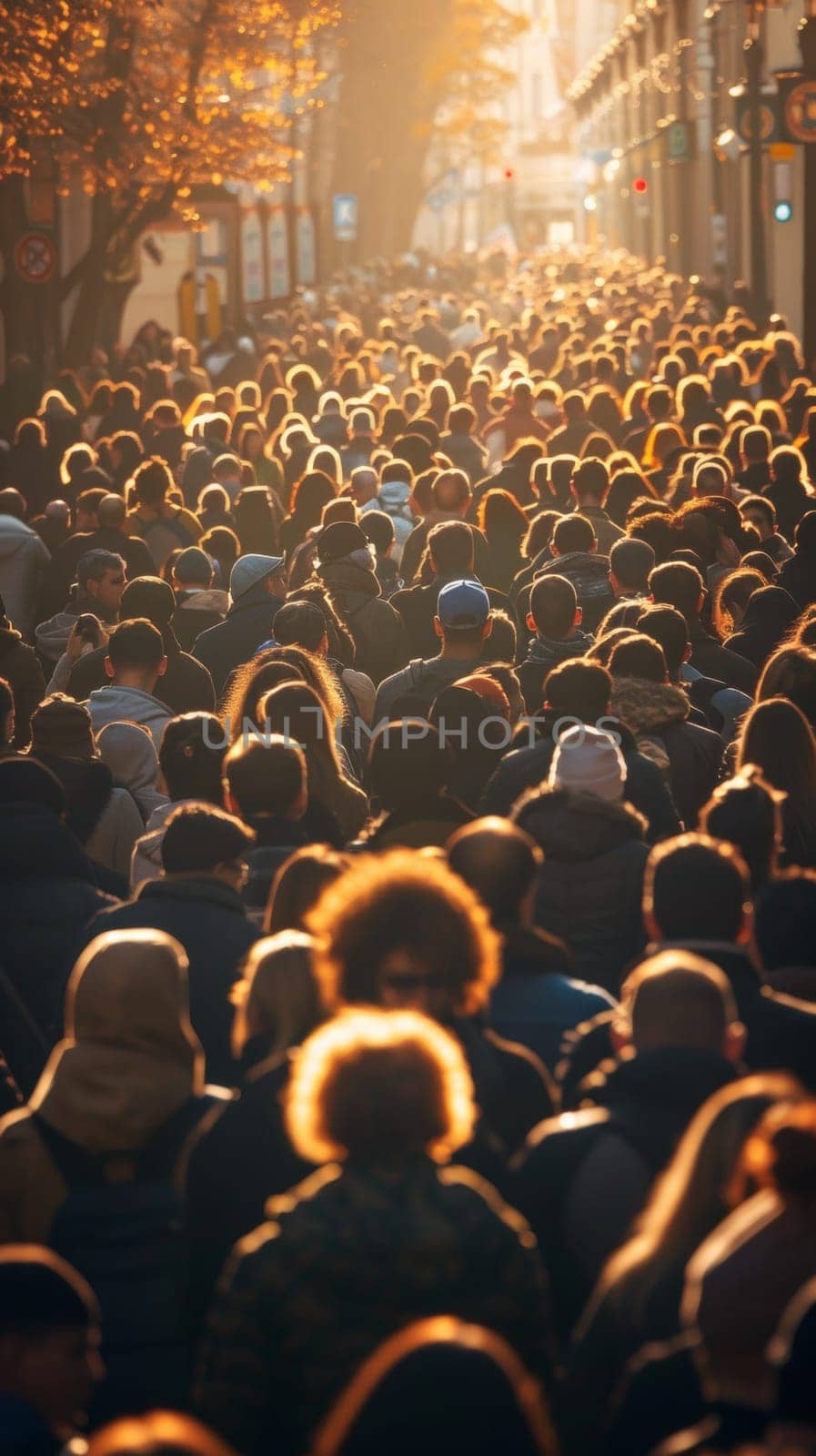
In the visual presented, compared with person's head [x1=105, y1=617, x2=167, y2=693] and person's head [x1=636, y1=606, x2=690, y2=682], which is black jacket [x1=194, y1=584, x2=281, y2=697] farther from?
person's head [x1=636, y1=606, x2=690, y2=682]

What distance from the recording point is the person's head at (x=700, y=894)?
16.1ft

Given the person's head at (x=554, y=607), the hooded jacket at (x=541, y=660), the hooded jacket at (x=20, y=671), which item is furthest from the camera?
the hooded jacket at (x=20, y=671)

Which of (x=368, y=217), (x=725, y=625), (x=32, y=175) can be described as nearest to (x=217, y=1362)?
(x=725, y=625)

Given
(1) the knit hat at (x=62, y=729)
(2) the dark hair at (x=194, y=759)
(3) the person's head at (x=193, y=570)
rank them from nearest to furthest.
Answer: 1. (2) the dark hair at (x=194, y=759)
2. (1) the knit hat at (x=62, y=729)
3. (3) the person's head at (x=193, y=570)

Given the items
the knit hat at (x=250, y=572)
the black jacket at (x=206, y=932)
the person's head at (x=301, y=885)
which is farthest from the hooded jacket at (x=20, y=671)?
the person's head at (x=301, y=885)

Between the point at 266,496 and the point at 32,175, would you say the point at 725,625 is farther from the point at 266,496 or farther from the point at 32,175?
the point at 32,175

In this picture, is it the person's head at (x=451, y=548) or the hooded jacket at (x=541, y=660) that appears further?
the person's head at (x=451, y=548)

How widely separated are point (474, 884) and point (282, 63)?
25791 mm

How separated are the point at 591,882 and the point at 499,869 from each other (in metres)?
1.08

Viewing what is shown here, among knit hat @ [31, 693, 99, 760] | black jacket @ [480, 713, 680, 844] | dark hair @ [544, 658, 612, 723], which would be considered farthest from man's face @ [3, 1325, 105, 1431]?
knit hat @ [31, 693, 99, 760]

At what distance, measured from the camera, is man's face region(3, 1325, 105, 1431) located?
3.36 metres

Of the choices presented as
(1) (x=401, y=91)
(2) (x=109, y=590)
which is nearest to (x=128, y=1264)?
(2) (x=109, y=590)

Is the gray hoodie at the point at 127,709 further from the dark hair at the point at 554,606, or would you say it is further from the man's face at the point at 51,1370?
the man's face at the point at 51,1370

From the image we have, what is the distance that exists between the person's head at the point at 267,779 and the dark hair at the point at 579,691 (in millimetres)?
1229
